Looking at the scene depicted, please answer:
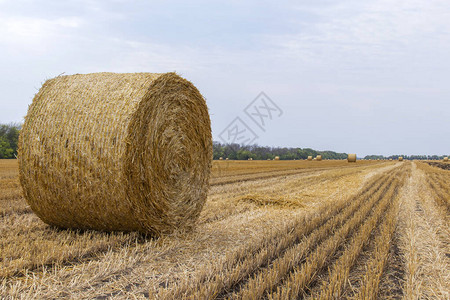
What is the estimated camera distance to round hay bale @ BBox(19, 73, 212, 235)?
4859mm

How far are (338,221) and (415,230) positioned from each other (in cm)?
133

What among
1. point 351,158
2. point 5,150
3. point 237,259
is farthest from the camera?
point 351,158

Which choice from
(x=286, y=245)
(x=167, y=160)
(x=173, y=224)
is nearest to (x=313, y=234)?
(x=286, y=245)

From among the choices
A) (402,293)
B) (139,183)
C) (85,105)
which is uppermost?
(85,105)

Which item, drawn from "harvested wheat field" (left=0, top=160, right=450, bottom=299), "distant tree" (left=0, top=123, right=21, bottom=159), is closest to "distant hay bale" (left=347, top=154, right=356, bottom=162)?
"distant tree" (left=0, top=123, right=21, bottom=159)

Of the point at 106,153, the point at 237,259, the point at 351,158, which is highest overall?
the point at 351,158

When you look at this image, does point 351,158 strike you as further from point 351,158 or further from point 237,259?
point 237,259

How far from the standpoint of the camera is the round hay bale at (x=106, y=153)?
486 centimetres

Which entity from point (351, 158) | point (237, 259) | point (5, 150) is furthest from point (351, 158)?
point (237, 259)

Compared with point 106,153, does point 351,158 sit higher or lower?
higher

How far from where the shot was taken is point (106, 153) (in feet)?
15.8

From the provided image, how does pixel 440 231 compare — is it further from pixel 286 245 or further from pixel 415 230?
pixel 286 245

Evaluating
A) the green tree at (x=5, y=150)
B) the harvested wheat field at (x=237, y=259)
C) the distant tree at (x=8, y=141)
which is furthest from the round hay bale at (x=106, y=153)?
the green tree at (x=5, y=150)

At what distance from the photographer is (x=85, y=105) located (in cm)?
519
